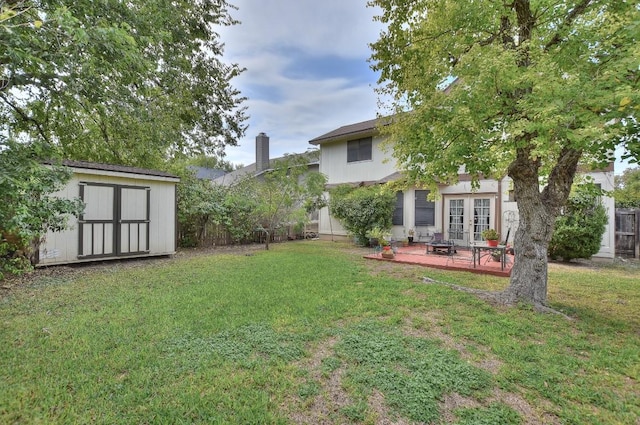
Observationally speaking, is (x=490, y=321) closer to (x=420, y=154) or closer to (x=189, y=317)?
(x=420, y=154)

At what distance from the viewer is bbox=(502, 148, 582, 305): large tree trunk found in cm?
478

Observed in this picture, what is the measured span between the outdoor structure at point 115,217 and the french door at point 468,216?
33.5 feet

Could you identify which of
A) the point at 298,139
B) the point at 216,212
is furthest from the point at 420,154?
the point at 298,139

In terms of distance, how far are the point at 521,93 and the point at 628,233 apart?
31.6ft

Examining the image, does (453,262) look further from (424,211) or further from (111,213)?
(111,213)

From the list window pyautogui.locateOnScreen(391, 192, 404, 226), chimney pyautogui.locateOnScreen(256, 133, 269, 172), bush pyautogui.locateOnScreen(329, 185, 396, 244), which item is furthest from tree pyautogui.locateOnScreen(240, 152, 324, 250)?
chimney pyautogui.locateOnScreen(256, 133, 269, 172)

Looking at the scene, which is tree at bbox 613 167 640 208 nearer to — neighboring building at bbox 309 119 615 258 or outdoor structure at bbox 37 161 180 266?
neighboring building at bbox 309 119 615 258

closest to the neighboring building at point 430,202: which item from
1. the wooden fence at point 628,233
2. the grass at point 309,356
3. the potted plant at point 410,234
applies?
the potted plant at point 410,234

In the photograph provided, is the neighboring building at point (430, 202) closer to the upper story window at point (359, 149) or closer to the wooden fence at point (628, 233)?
the upper story window at point (359, 149)

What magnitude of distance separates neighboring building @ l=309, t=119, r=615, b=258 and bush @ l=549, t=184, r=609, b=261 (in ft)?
2.72

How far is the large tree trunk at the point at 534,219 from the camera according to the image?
4.78m

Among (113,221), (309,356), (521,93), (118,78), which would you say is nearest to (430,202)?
(521,93)

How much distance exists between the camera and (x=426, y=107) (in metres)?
4.67

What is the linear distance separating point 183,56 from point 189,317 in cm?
932
